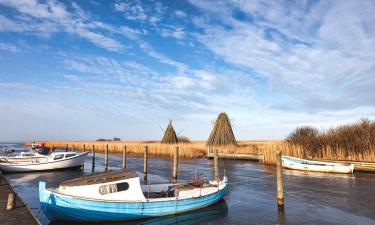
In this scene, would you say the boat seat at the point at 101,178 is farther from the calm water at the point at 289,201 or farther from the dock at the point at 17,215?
the calm water at the point at 289,201

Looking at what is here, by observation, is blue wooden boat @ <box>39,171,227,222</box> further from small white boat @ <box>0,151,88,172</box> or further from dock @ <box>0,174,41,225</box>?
small white boat @ <box>0,151,88,172</box>

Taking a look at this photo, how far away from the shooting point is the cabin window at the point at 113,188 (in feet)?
43.0

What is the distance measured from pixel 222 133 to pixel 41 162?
26.3 metres

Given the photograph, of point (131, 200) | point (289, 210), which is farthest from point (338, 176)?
point (131, 200)

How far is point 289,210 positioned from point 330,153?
777 inches

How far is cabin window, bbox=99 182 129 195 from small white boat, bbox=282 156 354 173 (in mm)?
20590

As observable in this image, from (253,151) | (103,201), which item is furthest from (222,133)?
(103,201)

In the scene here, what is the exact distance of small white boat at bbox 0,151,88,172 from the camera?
98.4 feet

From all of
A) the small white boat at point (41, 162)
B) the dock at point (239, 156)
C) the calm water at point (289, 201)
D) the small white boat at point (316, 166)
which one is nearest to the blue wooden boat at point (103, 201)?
the calm water at point (289, 201)

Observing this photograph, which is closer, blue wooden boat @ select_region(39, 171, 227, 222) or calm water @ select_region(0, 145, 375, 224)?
blue wooden boat @ select_region(39, 171, 227, 222)

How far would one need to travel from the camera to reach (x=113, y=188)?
13.3 metres

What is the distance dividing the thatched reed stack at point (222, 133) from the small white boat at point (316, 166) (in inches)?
648

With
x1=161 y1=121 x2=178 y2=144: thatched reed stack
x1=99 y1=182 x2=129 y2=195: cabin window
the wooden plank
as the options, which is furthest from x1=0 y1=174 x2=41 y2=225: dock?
x1=161 y1=121 x2=178 y2=144: thatched reed stack

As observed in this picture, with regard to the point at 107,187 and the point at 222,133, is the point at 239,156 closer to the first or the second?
the point at 222,133
